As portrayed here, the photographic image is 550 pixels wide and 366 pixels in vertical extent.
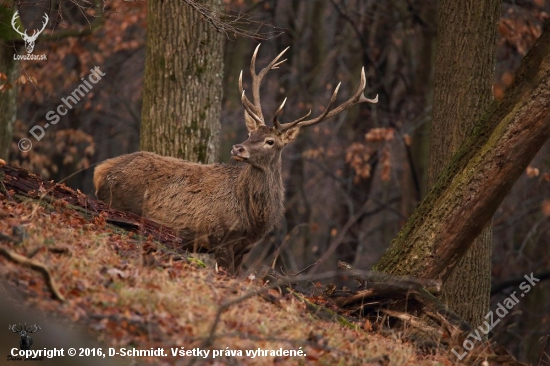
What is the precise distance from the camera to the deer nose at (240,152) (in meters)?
9.29

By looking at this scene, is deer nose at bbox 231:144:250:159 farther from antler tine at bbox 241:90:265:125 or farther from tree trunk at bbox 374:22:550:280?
tree trunk at bbox 374:22:550:280

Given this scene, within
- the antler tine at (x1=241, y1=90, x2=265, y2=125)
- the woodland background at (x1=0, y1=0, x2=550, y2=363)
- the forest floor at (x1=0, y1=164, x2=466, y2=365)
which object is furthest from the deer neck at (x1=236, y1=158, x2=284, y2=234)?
the woodland background at (x1=0, y1=0, x2=550, y2=363)

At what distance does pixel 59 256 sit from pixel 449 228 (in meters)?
3.91

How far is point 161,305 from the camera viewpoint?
5.51 metres

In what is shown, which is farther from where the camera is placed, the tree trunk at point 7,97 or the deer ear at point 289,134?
the tree trunk at point 7,97

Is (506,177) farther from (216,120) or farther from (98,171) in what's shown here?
(98,171)

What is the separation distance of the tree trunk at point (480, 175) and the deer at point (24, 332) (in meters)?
4.23

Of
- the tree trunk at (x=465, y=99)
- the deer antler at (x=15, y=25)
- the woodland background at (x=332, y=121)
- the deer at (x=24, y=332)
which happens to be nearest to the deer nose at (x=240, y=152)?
the tree trunk at (x=465, y=99)

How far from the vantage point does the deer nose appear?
30.5 ft

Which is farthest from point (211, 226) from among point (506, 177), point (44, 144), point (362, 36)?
point (44, 144)

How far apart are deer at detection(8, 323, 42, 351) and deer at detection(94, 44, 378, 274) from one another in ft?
14.9

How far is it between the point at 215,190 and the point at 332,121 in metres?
12.6

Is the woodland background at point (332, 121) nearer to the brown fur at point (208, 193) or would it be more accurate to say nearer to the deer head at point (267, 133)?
the deer head at point (267, 133)

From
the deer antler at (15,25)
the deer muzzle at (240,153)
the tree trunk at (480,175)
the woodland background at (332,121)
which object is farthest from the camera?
the woodland background at (332,121)
